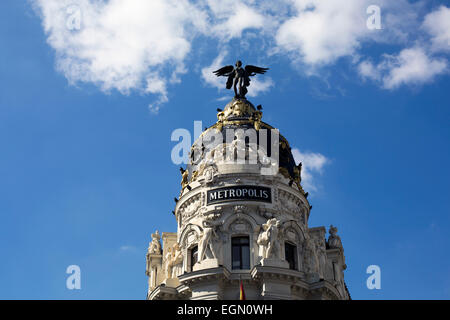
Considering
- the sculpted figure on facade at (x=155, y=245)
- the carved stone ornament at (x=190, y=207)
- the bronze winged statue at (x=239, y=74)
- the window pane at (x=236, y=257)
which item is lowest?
the window pane at (x=236, y=257)

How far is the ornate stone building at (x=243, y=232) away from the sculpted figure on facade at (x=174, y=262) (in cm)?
8

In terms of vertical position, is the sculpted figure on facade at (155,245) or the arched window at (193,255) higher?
the sculpted figure on facade at (155,245)

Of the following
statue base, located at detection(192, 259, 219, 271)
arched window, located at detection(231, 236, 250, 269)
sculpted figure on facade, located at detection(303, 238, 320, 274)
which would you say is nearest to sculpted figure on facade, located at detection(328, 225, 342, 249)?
sculpted figure on facade, located at detection(303, 238, 320, 274)

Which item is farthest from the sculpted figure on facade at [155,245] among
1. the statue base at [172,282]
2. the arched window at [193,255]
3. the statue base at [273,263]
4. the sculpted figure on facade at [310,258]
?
the sculpted figure on facade at [310,258]

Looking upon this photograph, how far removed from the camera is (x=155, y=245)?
4878 cm

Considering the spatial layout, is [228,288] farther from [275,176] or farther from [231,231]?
[275,176]

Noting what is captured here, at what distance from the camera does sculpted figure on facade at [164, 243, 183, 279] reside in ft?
144

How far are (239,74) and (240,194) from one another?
47.3 feet

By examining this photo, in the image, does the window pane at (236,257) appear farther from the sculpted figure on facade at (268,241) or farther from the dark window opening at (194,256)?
the dark window opening at (194,256)

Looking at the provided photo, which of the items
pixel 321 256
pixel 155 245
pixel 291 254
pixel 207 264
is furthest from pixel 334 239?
pixel 155 245

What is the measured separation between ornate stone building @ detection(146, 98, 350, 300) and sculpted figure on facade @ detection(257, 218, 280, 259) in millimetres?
71

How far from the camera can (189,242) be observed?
43.9 meters

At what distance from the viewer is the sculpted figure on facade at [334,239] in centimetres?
4969

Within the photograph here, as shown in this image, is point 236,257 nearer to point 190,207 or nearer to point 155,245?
point 190,207
